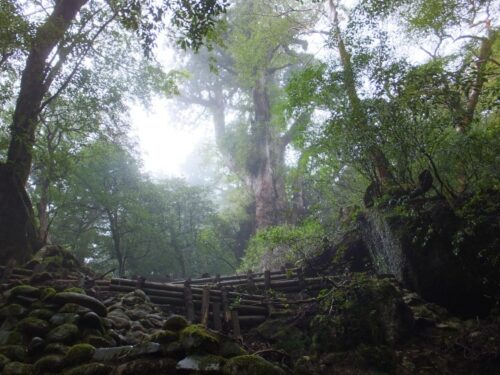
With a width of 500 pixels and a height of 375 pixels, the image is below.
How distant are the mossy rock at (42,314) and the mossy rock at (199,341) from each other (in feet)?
8.81

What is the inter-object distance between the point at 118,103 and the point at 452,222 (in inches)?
490

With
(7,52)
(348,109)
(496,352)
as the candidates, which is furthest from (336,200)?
(7,52)

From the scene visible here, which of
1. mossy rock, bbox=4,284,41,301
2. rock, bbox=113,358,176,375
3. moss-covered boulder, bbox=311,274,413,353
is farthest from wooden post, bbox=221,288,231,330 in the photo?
rock, bbox=113,358,176,375

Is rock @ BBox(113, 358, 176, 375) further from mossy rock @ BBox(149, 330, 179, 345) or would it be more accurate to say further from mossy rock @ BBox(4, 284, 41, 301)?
mossy rock @ BBox(4, 284, 41, 301)

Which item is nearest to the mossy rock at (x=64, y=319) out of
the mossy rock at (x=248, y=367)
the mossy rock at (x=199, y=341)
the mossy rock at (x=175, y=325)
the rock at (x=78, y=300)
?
the rock at (x=78, y=300)

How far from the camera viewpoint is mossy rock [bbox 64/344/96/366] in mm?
4453

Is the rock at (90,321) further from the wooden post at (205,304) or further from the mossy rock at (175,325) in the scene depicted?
the wooden post at (205,304)

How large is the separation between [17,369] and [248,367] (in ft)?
9.33

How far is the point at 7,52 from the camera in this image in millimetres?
10055

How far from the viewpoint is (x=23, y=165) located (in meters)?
11.4

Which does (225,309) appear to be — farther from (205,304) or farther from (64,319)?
(64,319)

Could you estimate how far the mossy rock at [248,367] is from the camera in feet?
12.5

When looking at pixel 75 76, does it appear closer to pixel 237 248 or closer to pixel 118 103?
pixel 118 103

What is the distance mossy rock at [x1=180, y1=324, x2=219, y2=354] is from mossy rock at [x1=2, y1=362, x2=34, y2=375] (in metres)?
1.90
